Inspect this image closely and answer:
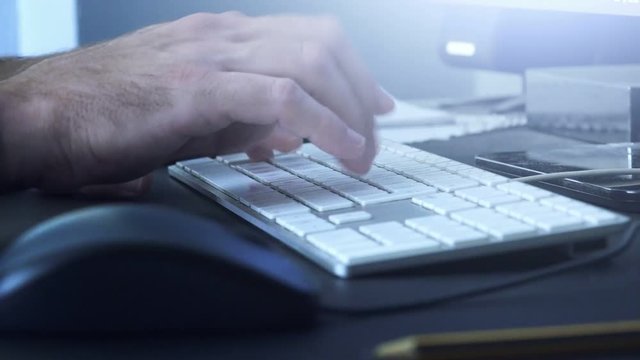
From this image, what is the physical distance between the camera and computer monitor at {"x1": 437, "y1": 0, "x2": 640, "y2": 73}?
92 cm

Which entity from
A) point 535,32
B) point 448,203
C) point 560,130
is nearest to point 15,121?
point 448,203

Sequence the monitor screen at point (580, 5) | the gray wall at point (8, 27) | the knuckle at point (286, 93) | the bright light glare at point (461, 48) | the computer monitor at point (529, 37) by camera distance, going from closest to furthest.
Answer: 1. the knuckle at point (286, 93)
2. the monitor screen at point (580, 5)
3. the computer monitor at point (529, 37)
4. the bright light glare at point (461, 48)
5. the gray wall at point (8, 27)

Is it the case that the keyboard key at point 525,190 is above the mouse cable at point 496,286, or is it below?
above

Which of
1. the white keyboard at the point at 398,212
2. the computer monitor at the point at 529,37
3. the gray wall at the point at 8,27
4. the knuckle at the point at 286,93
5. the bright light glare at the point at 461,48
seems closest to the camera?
the white keyboard at the point at 398,212

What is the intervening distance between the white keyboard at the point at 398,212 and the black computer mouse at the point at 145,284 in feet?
0.25

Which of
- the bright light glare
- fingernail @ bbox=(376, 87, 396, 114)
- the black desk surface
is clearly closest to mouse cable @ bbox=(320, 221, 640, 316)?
the black desk surface

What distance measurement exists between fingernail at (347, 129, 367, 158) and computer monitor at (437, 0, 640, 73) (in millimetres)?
267

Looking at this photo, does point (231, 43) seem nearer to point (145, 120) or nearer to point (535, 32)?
point (145, 120)

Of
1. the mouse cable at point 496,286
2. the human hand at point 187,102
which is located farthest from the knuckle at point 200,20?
the mouse cable at point 496,286

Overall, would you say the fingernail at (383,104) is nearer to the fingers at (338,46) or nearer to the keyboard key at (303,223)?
the fingers at (338,46)

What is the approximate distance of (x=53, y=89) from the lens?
2.28ft

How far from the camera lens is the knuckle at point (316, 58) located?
647 mm

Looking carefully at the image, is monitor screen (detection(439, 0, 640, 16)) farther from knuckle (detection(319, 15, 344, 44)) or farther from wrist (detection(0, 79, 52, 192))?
wrist (detection(0, 79, 52, 192))

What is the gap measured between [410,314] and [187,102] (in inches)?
10.6
